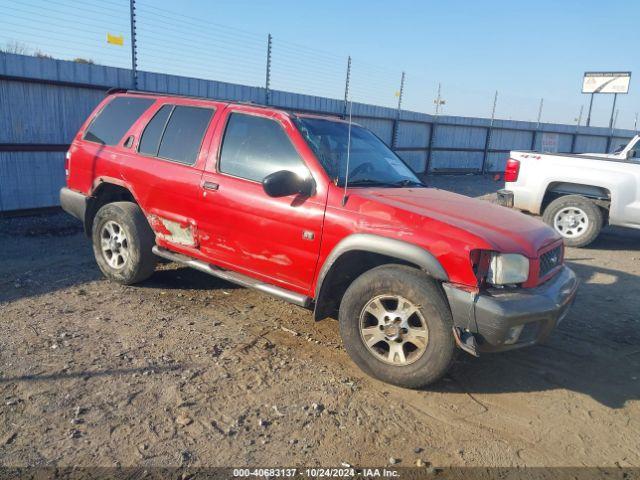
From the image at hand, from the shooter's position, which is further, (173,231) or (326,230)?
(173,231)

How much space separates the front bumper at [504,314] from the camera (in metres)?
3.09

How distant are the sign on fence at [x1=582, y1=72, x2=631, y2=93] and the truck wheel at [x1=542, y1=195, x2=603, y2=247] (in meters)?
30.8

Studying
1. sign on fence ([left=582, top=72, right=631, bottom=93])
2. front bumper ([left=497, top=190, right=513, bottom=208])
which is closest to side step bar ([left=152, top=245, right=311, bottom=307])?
front bumper ([left=497, top=190, right=513, bottom=208])

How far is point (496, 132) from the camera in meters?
20.3

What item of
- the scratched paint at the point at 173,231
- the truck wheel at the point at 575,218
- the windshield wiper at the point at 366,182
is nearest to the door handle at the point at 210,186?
the scratched paint at the point at 173,231

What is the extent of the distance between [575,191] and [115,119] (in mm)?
7019

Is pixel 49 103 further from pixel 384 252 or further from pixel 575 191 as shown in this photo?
pixel 575 191

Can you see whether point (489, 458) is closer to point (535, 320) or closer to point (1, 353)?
point (535, 320)

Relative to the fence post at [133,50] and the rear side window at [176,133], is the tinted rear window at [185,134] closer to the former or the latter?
the rear side window at [176,133]

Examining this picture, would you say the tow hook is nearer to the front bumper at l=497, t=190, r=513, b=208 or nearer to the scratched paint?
the scratched paint

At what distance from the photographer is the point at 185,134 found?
4645mm

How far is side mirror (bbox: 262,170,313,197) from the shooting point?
143 inches

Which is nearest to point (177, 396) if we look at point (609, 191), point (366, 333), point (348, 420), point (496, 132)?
point (348, 420)

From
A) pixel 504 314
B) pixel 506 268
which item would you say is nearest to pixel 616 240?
pixel 506 268
